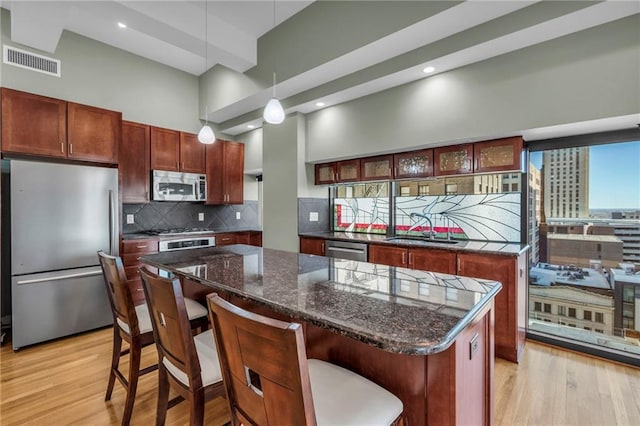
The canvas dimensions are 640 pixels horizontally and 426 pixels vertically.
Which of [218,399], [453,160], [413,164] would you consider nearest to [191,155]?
[413,164]

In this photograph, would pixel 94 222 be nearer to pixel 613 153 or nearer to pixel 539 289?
pixel 539 289

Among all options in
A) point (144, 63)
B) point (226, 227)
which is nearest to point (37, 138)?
point (144, 63)

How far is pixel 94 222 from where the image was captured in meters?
3.18

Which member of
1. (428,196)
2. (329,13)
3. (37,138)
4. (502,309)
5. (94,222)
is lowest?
(502,309)

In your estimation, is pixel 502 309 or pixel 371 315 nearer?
pixel 371 315

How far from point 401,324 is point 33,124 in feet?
12.6

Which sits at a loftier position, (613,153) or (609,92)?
(609,92)

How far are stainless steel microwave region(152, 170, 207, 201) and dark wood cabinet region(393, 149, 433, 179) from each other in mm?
2898

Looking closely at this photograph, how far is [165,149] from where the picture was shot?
13.9 ft

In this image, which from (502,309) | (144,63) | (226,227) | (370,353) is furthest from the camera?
(226,227)

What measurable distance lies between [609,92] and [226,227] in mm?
4953

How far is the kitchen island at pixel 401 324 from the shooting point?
961 mm

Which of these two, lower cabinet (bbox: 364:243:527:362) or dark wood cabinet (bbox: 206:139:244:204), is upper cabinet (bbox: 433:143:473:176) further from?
dark wood cabinet (bbox: 206:139:244:204)

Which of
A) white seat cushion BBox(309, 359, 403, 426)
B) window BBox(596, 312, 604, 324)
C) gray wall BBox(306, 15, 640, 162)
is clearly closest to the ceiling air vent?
gray wall BBox(306, 15, 640, 162)
